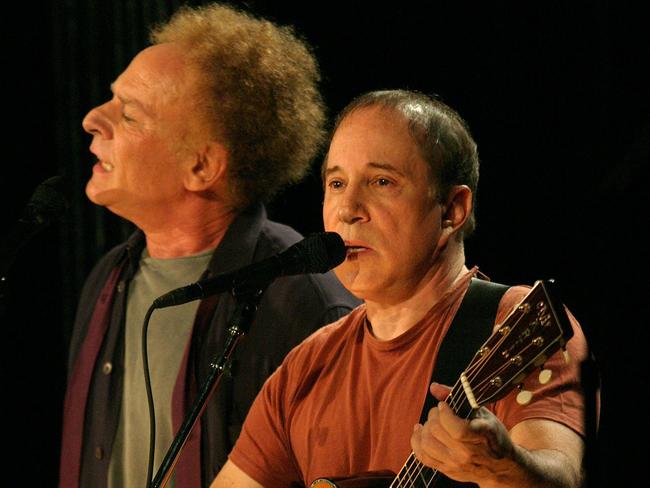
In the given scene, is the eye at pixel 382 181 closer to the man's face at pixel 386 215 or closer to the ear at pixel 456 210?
the man's face at pixel 386 215

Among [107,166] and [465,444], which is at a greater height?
[465,444]

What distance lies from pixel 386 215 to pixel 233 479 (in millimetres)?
835

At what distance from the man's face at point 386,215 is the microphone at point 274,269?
0.60ft

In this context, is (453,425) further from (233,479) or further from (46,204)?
(46,204)

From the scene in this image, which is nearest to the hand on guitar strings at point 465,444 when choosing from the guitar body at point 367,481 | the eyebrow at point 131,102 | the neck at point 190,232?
the guitar body at point 367,481

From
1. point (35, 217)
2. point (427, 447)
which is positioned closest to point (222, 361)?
point (427, 447)

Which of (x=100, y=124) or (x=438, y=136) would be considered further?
(x=100, y=124)

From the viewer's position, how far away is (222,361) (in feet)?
7.64

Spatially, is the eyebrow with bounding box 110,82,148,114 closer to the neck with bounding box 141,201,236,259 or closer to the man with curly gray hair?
the man with curly gray hair

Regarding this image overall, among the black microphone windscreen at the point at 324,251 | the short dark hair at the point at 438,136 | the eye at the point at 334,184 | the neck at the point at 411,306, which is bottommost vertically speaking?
the neck at the point at 411,306

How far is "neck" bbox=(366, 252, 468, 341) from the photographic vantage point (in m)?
2.60

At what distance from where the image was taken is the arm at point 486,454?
5.96ft

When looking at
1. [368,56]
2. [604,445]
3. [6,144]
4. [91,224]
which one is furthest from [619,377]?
[6,144]

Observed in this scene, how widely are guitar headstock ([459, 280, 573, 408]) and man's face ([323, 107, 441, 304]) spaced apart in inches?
21.1
